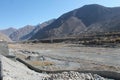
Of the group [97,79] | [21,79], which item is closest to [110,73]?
[97,79]

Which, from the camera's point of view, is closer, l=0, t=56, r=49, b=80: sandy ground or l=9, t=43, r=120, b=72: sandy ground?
l=0, t=56, r=49, b=80: sandy ground

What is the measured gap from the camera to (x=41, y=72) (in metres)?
33.2

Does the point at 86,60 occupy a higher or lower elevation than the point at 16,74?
lower

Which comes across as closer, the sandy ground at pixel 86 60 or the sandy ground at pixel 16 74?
the sandy ground at pixel 16 74

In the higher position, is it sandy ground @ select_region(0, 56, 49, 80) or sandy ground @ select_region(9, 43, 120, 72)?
sandy ground @ select_region(0, 56, 49, 80)

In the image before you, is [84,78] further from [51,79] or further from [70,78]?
[51,79]

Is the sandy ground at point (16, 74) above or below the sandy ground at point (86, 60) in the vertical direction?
above

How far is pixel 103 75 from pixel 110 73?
829 mm

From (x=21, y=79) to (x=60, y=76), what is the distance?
4338 millimetres

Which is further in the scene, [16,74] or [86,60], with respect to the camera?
[86,60]

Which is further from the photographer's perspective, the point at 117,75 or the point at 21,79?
the point at 117,75

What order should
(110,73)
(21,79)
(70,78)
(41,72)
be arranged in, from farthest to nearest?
(41,72)
(110,73)
(70,78)
(21,79)

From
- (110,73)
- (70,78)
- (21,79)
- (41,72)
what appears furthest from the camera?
(41,72)

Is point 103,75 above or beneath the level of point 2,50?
beneath
